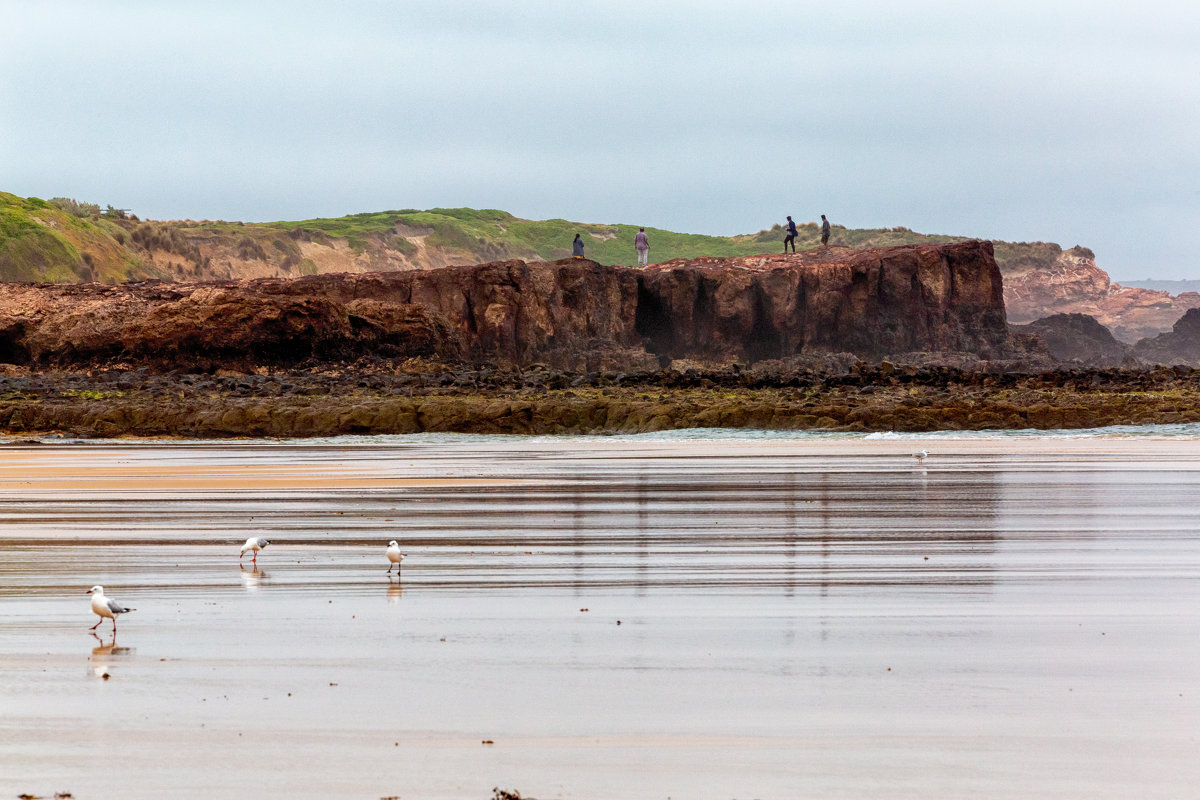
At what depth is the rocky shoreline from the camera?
30078 millimetres

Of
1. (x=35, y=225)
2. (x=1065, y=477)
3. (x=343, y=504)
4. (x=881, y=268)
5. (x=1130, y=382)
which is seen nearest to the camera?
(x=343, y=504)

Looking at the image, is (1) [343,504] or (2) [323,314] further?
(2) [323,314]

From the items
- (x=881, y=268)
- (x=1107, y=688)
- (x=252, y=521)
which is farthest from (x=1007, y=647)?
(x=881, y=268)

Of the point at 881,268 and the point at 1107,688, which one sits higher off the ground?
the point at 881,268

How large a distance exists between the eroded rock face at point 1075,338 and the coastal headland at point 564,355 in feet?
59.9

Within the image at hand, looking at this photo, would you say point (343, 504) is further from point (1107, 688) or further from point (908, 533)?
point (1107, 688)

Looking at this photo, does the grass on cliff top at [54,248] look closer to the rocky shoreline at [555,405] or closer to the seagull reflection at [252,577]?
the rocky shoreline at [555,405]

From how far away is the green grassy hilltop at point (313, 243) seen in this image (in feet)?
218

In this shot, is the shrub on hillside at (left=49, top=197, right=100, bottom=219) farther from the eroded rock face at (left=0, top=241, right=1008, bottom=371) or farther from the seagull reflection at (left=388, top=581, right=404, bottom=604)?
the seagull reflection at (left=388, top=581, right=404, bottom=604)

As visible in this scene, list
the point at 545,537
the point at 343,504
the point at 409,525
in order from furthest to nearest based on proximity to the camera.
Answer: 1. the point at 343,504
2. the point at 409,525
3. the point at 545,537

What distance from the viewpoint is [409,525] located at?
11742mm

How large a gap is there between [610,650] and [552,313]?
44643mm

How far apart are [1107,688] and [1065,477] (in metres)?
12.0

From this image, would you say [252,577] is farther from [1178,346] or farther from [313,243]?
[313,243]
